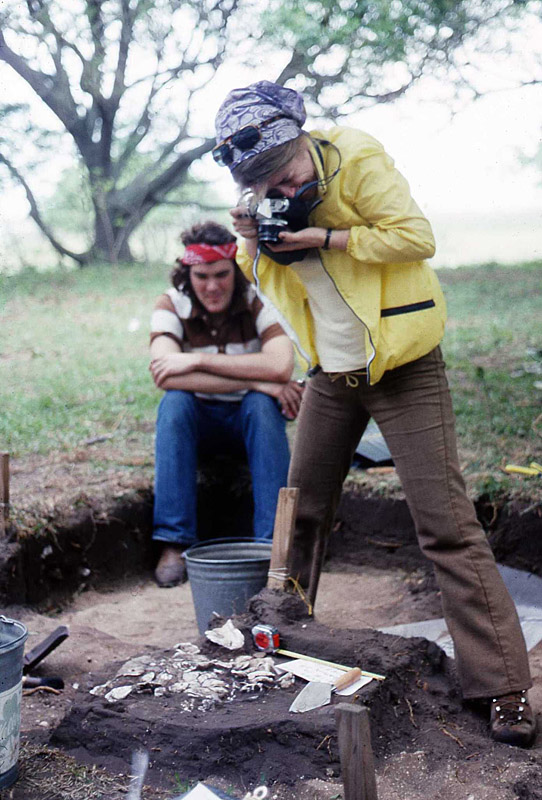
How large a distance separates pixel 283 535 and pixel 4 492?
1.41 meters

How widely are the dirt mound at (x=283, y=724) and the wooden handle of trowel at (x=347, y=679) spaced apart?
0.04 meters

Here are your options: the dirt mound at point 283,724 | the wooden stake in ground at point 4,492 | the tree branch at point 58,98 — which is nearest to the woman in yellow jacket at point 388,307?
the dirt mound at point 283,724

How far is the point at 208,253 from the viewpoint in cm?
419

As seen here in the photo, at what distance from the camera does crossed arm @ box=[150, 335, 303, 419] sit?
4.21 meters

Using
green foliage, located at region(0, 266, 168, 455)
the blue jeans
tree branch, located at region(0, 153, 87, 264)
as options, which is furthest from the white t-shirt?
tree branch, located at region(0, 153, 87, 264)

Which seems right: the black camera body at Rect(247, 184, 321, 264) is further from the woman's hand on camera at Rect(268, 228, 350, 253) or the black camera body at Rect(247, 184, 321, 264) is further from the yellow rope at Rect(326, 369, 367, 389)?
the yellow rope at Rect(326, 369, 367, 389)

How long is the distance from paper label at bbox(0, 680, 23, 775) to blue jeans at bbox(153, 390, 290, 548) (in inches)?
75.3

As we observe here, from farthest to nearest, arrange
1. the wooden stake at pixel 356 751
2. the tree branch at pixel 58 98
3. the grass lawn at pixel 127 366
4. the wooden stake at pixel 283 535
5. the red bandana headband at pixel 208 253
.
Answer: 1. the tree branch at pixel 58 98
2. the grass lawn at pixel 127 366
3. the red bandana headband at pixel 208 253
4. the wooden stake at pixel 283 535
5. the wooden stake at pixel 356 751

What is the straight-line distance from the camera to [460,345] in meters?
7.34

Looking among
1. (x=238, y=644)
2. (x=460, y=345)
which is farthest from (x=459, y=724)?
(x=460, y=345)

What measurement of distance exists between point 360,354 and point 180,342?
75.3 inches

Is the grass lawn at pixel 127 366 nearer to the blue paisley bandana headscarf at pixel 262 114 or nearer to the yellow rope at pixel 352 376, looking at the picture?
the yellow rope at pixel 352 376

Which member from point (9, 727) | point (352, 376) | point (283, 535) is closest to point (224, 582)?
point (283, 535)

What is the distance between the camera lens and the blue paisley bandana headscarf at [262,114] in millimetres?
2469
